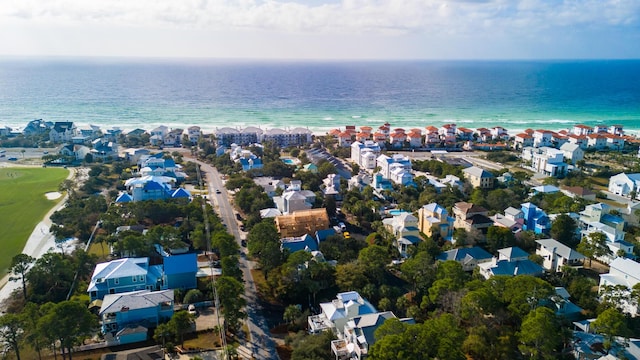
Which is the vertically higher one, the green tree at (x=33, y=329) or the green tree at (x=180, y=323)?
the green tree at (x=33, y=329)

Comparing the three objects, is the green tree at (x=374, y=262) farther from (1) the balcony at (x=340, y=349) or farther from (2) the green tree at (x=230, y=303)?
(2) the green tree at (x=230, y=303)

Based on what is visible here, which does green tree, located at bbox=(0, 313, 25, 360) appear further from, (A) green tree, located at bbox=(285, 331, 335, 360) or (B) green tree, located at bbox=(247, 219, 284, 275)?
(B) green tree, located at bbox=(247, 219, 284, 275)

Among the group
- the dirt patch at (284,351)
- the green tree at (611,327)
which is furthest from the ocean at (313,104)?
the green tree at (611,327)

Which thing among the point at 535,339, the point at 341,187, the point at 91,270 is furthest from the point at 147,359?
the point at 341,187

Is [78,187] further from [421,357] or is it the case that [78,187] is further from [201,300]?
[421,357]

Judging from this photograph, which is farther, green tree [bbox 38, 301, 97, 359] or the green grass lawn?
the green grass lawn

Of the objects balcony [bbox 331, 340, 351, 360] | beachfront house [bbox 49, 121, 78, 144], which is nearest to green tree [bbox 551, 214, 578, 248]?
balcony [bbox 331, 340, 351, 360]
